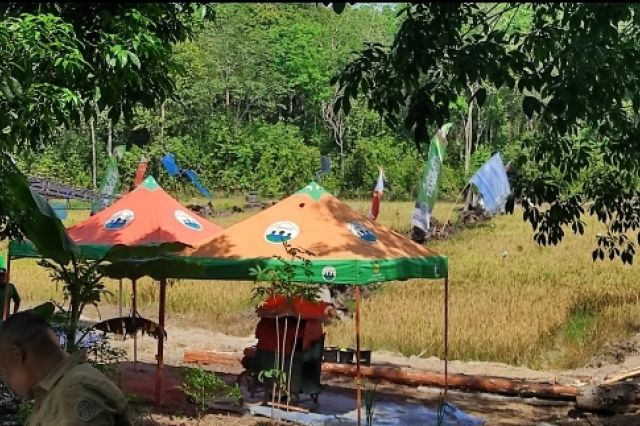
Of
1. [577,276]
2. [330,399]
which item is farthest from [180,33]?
[577,276]

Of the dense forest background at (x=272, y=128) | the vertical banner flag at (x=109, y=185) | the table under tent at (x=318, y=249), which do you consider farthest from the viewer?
the dense forest background at (x=272, y=128)

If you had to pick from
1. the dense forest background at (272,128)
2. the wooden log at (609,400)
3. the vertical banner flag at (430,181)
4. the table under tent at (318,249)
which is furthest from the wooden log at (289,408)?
the dense forest background at (272,128)

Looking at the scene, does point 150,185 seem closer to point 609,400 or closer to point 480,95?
point 609,400

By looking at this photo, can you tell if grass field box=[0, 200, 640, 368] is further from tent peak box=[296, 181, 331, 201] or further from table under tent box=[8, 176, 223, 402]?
tent peak box=[296, 181, 331, 201]

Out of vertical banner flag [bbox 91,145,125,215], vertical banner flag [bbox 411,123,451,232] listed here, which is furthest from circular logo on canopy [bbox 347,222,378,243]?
vertical banner flag [bbox 91,145,125,215]

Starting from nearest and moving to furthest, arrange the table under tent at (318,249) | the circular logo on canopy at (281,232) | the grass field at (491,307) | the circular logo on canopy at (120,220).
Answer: the table under tent at (318,249)
the circular logo on canopy at (281,232)
the circular logo on canopy at (120,220)
the grass field at (491,307)

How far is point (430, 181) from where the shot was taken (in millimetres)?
17469

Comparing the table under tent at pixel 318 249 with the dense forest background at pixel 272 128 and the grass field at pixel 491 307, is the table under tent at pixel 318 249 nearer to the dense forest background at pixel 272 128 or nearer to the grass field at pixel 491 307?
the grass field at pixel 491 307

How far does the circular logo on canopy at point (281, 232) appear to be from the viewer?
8844mm

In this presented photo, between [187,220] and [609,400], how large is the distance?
4.87m

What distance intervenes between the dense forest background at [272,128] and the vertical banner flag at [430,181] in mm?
22433

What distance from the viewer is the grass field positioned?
13.7 m

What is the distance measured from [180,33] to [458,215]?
25629mm

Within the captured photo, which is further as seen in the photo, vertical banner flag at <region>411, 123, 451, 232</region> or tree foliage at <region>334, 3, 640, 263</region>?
vertical banner flag at <region>411, 123, 451, 232</region>
